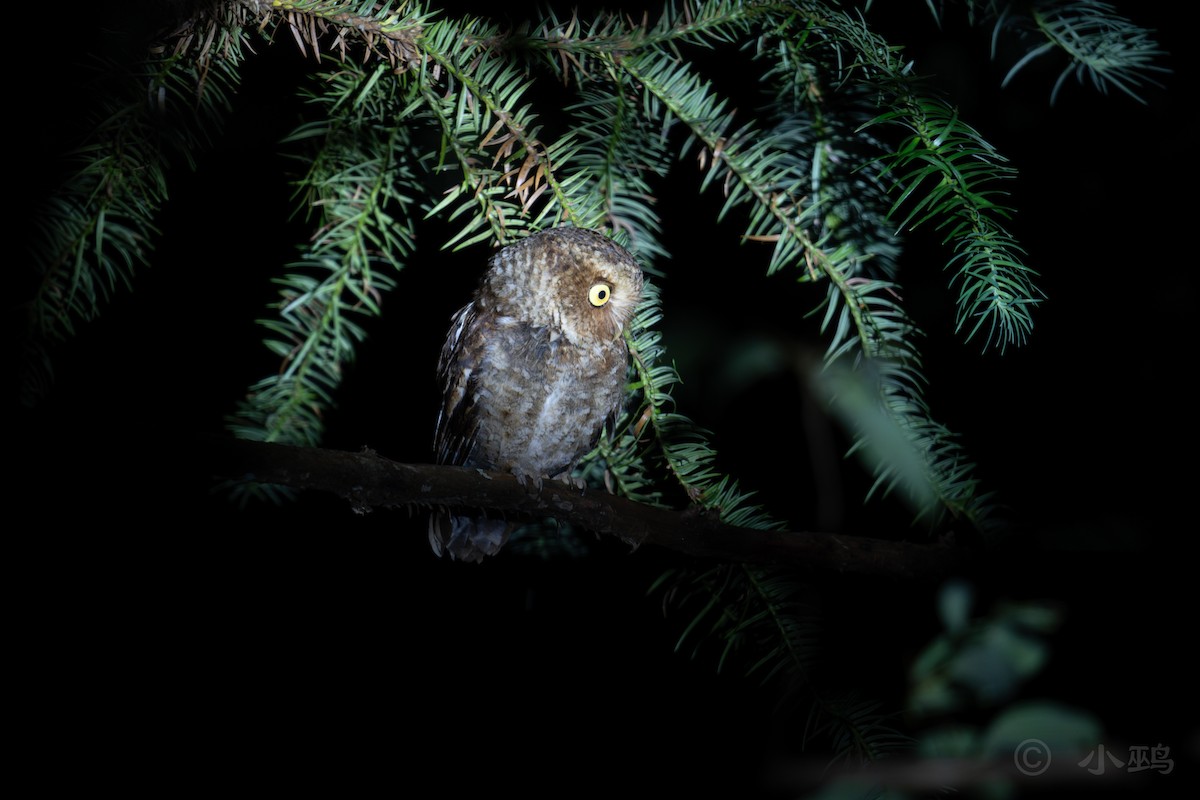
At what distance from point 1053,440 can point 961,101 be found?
696 millimetres

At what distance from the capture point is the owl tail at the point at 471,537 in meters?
1.86

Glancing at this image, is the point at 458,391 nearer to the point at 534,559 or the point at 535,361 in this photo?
the point at 535,361

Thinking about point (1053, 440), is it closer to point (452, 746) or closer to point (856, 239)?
point (856, 239)

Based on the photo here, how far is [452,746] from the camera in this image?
6.73ft

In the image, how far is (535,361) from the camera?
1.61 metres

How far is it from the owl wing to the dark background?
0.66 ft

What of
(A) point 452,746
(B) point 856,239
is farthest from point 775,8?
(A) point 452,746

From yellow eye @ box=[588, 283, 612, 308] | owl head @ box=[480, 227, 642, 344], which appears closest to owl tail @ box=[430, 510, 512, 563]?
owl head @ box=[480, 227, 642, 344]

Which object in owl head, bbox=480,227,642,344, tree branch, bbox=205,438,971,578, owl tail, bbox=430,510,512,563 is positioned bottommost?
owl tail, bbox=430,510,512,563

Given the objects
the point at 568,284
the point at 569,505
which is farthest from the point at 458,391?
the point at 569,505

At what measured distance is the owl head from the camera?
1318 millimetres

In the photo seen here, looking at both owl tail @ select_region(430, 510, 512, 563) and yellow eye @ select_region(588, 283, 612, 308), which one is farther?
owl tail @ select_region(430, 510, 512, 563)

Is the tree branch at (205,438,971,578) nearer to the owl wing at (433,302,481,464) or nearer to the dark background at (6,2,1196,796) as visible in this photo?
the dark background at (6,2,1196,796)

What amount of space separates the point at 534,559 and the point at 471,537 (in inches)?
7.8
